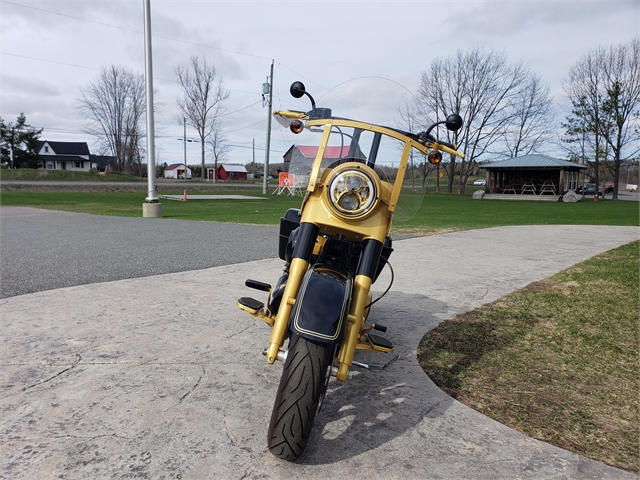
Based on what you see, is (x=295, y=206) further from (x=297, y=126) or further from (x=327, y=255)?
(x=327, y=255)

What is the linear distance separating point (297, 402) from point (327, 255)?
118 centimetres

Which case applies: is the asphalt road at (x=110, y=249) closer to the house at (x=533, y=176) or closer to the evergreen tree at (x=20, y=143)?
the house at (x=533, y=176)

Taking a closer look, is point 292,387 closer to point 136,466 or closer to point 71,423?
point 136,466

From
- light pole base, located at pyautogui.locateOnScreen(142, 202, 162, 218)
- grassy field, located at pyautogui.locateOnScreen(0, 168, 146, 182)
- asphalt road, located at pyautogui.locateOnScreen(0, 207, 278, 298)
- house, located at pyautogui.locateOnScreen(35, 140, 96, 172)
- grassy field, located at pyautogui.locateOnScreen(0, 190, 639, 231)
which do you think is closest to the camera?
asphalt road, located at pyautogui.locateOnScreen(0, 207, 278, 298)

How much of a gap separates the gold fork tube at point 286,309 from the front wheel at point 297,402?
9.9 inches

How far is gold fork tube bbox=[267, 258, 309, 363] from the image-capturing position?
8.74 feet

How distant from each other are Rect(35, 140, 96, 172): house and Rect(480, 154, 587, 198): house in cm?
6255

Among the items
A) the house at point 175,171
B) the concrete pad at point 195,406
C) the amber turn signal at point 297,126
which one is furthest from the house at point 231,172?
the amber turn signal at point 297,126

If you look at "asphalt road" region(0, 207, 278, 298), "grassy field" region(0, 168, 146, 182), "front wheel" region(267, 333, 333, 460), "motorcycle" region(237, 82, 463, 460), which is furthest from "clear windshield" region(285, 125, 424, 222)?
"grassy field" region(0, 168, 146, 182)

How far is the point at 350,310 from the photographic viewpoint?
Answer: 2742mm

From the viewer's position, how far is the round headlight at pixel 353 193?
287 cm

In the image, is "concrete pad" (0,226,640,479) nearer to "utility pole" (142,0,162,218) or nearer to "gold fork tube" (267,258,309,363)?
"gold fork tube" (267,258,309,363)

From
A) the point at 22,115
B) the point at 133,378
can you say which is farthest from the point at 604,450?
the point at 22,115

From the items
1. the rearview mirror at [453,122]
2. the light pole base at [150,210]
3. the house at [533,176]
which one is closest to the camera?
the rearview mirror at [453,122]
